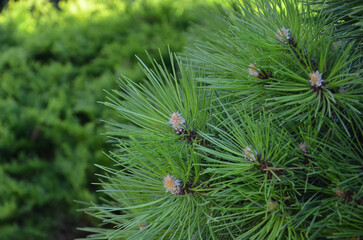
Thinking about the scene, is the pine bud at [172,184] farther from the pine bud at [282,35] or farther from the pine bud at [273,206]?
the pine bud at [282,35]

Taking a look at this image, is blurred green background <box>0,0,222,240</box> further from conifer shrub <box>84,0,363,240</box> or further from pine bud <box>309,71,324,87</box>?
pine bud <box>309,71,324,87</box>

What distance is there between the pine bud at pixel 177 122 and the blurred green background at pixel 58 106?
108 cm

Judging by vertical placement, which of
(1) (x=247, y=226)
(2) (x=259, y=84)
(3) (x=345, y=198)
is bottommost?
(1) (x=247, y=226)

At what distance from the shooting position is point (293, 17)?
0.68 m

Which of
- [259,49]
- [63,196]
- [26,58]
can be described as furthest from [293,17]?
[26,58]

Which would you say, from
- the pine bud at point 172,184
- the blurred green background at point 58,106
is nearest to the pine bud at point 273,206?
the pine bud at point 172,184

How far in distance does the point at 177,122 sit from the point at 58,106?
1.60 m

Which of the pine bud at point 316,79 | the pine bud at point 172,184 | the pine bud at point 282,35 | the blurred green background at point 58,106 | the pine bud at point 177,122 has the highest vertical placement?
the pine bud at point 282,35

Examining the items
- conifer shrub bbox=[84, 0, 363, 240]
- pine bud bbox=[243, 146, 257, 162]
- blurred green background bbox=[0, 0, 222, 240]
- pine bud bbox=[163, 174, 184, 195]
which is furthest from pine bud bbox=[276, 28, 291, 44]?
blurred green background bbox=[0, 0, 222, 240]

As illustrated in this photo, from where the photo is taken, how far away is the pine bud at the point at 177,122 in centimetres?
71

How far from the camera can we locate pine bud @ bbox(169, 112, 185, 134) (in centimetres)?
71

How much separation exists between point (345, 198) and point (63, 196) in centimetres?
175

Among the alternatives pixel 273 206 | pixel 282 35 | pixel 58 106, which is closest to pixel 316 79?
pixel 282 35

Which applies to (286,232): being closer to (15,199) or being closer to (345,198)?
(345,198)
